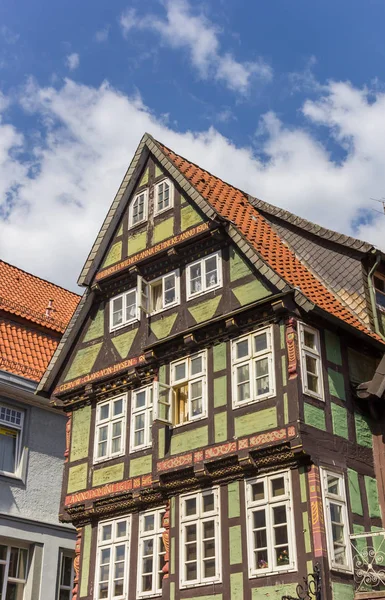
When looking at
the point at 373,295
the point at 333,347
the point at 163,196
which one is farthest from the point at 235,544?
the point at 163,196

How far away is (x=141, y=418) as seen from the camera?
19484 mm

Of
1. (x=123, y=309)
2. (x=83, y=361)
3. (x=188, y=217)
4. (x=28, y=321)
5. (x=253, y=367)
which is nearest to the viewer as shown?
(x=253, y=367)

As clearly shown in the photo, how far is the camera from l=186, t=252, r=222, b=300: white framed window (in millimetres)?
19156

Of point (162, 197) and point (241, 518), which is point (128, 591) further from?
point (162, 197)

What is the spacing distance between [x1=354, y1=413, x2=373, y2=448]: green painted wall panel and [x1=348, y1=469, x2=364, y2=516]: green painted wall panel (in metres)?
0.84

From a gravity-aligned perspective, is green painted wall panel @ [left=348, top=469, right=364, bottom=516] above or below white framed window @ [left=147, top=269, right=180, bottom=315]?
below

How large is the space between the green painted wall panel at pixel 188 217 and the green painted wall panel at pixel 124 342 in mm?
2733

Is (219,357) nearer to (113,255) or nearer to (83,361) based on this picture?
(83,361)

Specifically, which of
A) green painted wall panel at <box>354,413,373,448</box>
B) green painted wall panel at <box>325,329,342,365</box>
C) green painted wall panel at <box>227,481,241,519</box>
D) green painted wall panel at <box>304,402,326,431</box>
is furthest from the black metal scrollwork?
green painted wall panel at <box>325,329,342,365</box>

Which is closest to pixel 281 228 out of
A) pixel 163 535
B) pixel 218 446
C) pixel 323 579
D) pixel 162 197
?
pixel 162 197

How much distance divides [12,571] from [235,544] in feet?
26.3

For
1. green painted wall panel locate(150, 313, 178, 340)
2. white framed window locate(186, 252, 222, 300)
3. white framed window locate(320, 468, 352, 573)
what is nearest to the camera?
white framed window locate(320, 468, 352, 573)

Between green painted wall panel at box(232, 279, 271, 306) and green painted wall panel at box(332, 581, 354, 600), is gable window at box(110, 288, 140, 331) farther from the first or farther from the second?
green painted wall panel at box(332, 581, 354, 600)

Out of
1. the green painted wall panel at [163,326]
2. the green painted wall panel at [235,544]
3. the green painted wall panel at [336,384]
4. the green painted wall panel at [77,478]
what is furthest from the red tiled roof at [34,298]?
the green painted wall panel at [235,544]
